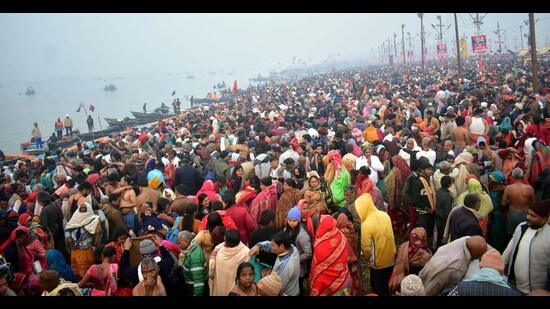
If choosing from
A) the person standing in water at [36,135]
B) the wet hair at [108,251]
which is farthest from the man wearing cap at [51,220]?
the person standing in water at [36,135]

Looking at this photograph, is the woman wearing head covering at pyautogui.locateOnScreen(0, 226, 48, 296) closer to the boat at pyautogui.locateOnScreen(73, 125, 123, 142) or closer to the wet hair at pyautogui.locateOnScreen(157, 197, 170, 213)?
the wet hair at pyautogui.locateOnScreen(157, 197, 170, 213)

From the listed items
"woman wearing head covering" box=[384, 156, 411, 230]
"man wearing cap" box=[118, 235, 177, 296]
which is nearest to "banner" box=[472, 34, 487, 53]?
"woman wearing head covering" box=[384, 156, 411, 230]

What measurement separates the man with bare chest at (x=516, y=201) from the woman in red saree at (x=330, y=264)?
7.28ft

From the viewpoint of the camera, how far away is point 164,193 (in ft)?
20.7

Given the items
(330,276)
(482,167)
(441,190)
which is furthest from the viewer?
(482,167)

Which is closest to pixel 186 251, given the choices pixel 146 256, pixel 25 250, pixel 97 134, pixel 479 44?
pixel 146 256

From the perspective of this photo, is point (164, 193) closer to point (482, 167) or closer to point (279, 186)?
point (279, 186)

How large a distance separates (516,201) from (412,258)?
185 cm

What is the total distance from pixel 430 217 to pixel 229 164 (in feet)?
11.4

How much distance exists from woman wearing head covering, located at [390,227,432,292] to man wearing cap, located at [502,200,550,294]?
28.0 inches

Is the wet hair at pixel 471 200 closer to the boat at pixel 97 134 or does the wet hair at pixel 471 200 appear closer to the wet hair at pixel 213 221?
the wet hair at pixel 213 221

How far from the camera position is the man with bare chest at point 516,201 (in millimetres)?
4801

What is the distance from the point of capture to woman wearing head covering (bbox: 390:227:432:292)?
3789 mm
